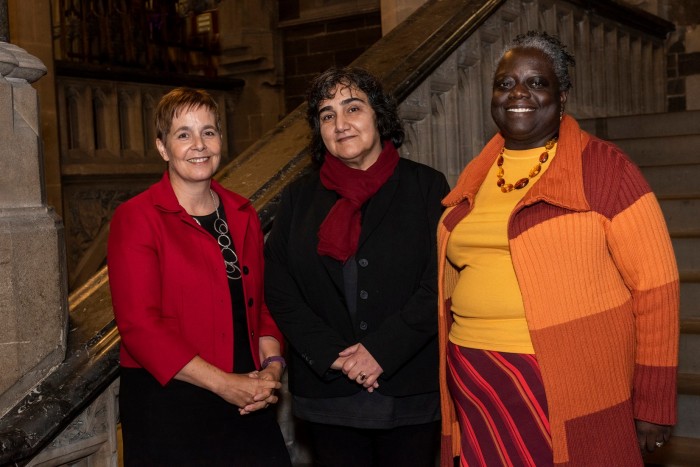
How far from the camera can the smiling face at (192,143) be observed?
2.50 meters

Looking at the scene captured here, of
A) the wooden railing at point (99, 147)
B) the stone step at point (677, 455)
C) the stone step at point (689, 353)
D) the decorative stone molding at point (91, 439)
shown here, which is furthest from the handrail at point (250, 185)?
the wooden railing at point (99, 147)

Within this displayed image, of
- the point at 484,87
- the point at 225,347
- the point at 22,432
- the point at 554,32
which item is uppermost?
the point at 554,32

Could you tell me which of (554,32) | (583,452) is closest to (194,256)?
(583,452)

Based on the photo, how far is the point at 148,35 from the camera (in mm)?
9570

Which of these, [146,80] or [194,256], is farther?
[146,80]

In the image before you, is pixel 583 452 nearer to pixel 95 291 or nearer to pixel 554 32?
pixel 95 291

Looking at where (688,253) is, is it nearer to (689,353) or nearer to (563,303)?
(689,353)

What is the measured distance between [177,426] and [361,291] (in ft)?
2.06

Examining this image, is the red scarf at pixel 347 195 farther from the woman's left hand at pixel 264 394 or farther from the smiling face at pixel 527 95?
the smiling face at pixel 527 95

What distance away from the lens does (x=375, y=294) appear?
8.78ft

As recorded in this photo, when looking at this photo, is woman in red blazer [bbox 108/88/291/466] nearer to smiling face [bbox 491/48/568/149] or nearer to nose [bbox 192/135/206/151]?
nose [bbox 192/135/206/151]

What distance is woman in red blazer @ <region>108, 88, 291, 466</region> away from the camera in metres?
2.39

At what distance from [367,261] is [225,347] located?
478 millimetres

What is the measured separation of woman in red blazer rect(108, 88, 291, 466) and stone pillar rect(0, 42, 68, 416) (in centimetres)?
36
